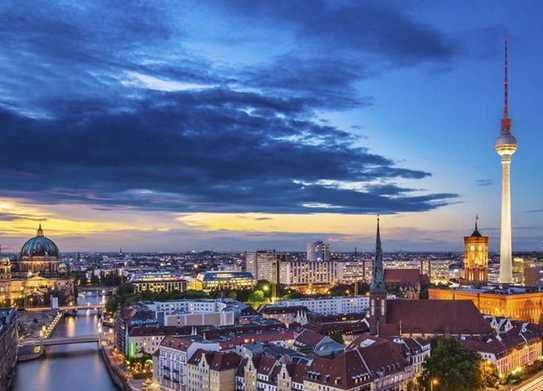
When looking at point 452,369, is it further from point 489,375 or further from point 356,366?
point 489,375

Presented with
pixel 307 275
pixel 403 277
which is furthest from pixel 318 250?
pixel 403 277

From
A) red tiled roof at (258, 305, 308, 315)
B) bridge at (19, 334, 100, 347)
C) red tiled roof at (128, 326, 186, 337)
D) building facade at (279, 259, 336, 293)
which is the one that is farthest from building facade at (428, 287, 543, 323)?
building facade at (279, 259, 336, 293)

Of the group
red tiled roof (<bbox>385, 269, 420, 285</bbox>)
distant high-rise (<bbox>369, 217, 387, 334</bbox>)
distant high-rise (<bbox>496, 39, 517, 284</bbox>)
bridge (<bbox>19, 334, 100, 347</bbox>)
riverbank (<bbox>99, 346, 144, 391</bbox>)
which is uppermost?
distant high-rise (<bbox>496, 39, 517, 284</bbox>)

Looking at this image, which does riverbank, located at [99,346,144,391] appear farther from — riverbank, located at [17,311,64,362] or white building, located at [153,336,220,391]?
riverbank, located at [17,311,64,362]

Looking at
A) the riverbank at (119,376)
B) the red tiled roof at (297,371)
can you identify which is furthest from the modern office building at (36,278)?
the red tiled roof at (297,371)

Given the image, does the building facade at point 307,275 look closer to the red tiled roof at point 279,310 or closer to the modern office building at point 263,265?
the modern office building at point 263,265
